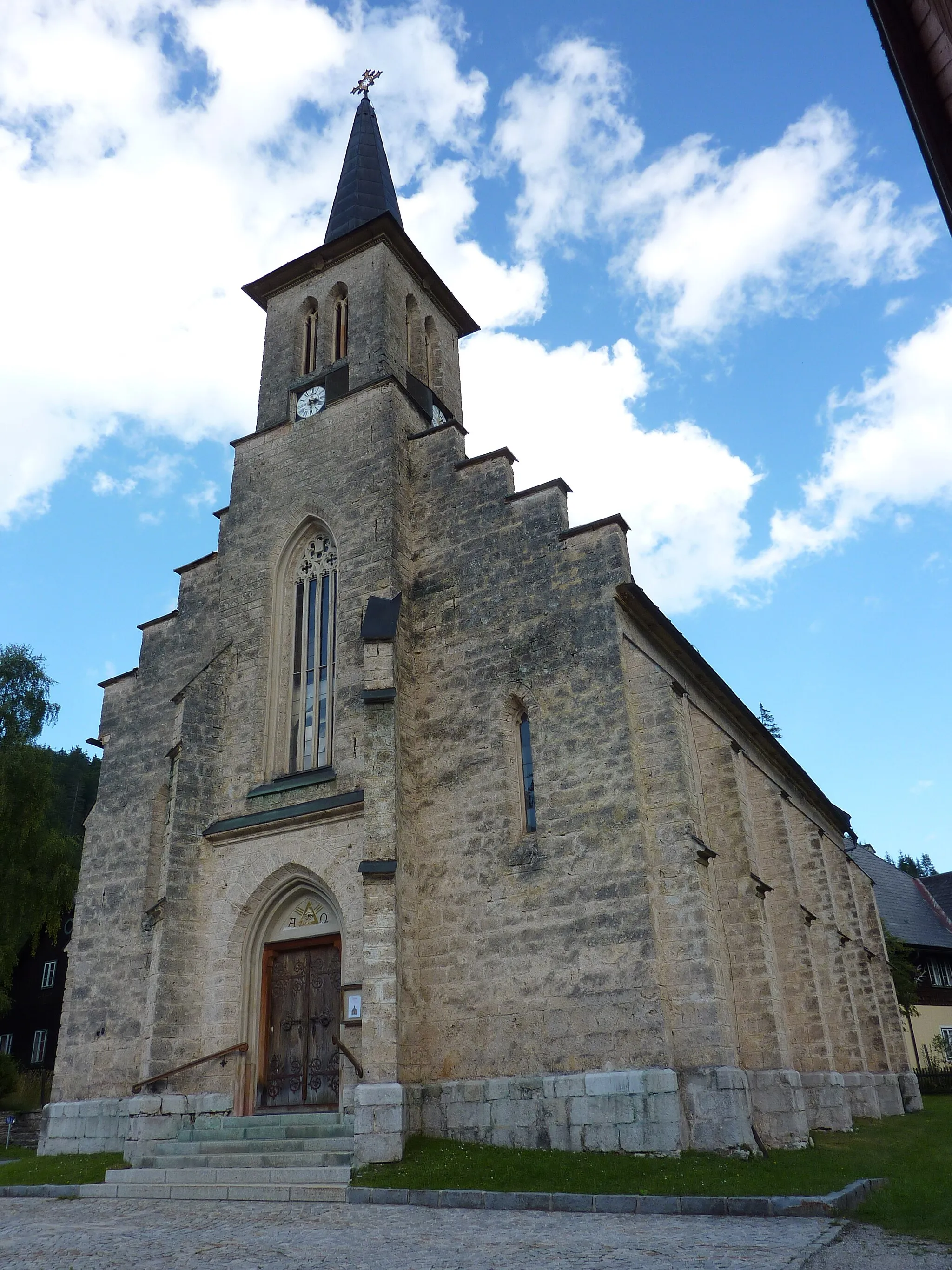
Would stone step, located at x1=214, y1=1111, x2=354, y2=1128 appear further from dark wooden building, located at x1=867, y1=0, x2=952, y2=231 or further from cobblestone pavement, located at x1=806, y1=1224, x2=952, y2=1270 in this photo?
dark wooden building, located at x1=867, y1=0, x2=952, y2=231

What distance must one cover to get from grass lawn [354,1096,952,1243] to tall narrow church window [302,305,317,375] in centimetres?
1655

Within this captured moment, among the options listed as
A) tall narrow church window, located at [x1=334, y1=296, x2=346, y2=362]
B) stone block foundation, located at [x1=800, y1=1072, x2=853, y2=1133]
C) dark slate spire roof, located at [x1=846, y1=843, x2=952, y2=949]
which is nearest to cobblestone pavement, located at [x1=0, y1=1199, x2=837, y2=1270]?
stone block foundation, located at [x1=800, y1=1072, x2=853, y2=1133]

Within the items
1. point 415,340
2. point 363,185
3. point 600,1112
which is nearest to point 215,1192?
point 600,1112

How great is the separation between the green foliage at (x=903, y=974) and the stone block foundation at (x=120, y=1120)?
27.0 metres

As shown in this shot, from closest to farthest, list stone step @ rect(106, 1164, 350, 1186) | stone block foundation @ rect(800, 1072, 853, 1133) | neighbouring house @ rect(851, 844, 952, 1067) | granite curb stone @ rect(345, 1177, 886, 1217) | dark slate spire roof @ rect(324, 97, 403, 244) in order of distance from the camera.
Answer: granite curb stone @ rect(345, 1177, 886, 1217), stone step @ rect(106, 1164, 350, 1186), stone block foundation @ rect(800, 1072, 853, 1133), dark slate spire roof @ rect(324, 97, 403, 244), neighbouring house @ rect(851, 844, 952, 1067)

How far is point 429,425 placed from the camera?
21.3m

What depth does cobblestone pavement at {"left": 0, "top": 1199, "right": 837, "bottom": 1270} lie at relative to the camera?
680 cm

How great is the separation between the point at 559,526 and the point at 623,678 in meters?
3.18

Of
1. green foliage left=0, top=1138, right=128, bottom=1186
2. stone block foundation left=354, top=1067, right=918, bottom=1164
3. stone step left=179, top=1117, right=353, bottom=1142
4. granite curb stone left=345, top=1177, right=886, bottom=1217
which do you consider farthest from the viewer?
stone step left=179, top=1117, right=353, bottom=1142

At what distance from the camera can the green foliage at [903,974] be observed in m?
34.7

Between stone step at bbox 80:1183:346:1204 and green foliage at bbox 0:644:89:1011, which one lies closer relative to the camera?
stone step at bbox 80:1183:346:1204

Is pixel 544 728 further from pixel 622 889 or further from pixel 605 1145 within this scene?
pixel 605 1145

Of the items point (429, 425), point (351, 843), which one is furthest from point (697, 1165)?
point (429, 425)

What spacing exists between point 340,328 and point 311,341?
842 mm
